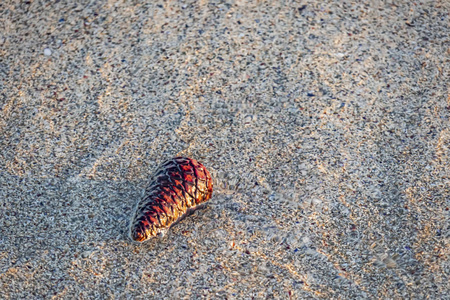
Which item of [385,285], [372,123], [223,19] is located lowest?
[385,285]

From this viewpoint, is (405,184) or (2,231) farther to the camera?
(405,184)

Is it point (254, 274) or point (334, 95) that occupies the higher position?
point (334, 95)

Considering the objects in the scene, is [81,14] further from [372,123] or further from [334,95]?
[372,123]

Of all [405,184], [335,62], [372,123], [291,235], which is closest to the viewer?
[291,235]

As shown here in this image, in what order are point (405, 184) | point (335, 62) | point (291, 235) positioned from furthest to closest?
point (335, 62) < point (405, 184) < point (291, 235)

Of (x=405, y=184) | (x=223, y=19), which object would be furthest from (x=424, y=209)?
(x=223, y=19)
